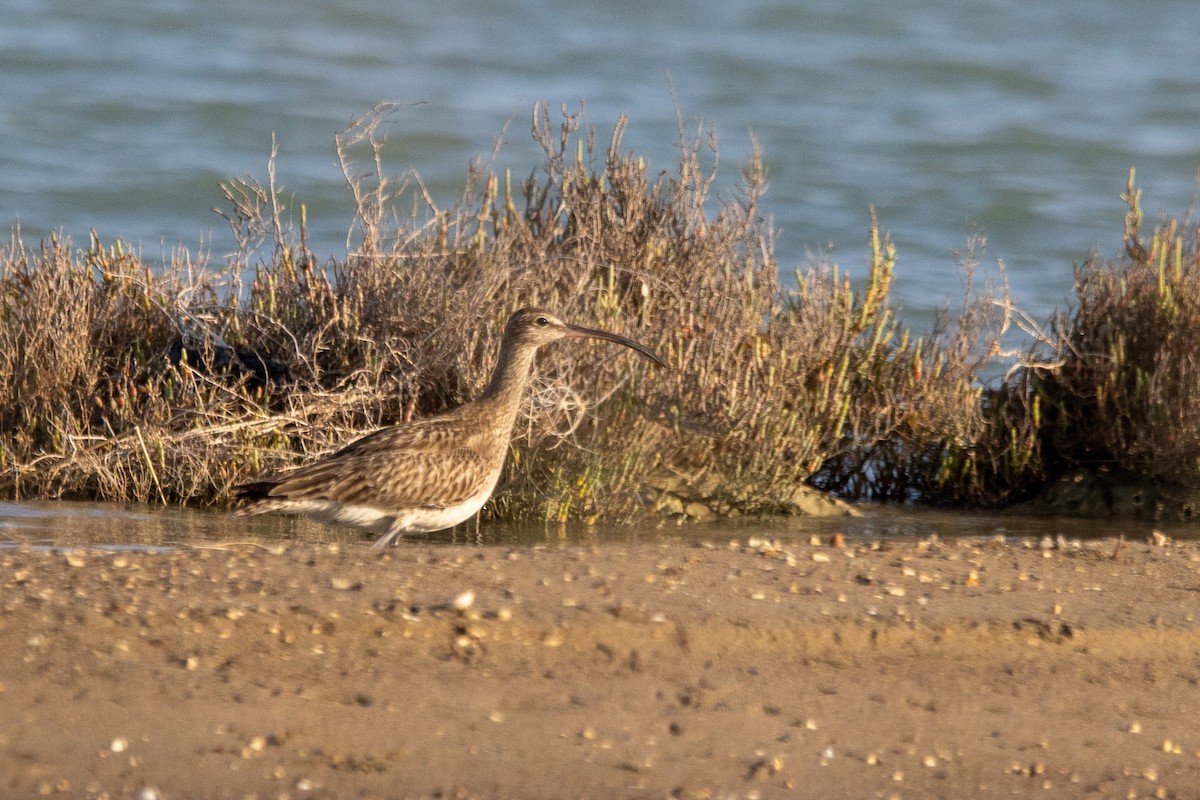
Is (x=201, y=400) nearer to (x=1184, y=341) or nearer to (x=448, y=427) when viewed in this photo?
(x=448, y=427)

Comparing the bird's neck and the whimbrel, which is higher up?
the bird's neck

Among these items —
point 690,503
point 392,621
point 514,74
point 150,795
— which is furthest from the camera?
point 514,74

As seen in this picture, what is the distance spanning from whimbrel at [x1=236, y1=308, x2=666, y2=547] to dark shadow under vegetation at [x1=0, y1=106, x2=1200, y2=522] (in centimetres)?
108

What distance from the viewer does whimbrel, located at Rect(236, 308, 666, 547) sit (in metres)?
7.54

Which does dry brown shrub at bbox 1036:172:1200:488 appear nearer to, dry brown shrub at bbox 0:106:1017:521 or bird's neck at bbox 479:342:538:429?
dry brown shrub at bbox 0:106:1017:521

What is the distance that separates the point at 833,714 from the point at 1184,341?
Result: 5.26m

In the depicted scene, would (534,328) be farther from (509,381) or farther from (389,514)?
(389,514)

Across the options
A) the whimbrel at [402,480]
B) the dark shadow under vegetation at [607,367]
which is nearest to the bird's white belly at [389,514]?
the whimbrel at [402,480]

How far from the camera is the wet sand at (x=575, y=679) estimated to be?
4.96 metres

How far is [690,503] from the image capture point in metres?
9.76

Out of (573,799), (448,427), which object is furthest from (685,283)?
(573,799)

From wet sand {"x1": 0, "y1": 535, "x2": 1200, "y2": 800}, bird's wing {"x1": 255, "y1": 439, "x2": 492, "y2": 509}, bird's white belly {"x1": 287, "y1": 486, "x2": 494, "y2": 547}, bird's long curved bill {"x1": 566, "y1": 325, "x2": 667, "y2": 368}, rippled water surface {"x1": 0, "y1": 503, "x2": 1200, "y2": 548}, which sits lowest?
wet sand {"x1": 0, "y1": 535, "x2": 1200, "y2": 800}

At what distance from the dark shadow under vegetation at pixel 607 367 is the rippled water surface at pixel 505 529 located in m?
0.24

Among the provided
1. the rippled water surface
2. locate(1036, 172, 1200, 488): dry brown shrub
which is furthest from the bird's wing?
locate(1036, 172, 1200, 488): dry brown shrub
